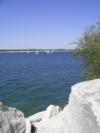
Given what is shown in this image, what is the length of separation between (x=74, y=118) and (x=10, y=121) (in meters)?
3.11

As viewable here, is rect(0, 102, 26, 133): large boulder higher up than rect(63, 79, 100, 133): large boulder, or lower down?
lower down

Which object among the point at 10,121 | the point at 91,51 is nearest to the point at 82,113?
the point at 10,121

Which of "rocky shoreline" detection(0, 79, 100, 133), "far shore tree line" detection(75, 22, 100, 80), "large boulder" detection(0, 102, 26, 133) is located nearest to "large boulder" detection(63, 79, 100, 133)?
"rocky shoreline" detection(0, 79, 100, 133)

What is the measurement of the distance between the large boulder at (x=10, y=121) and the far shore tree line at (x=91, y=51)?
10.1 meters

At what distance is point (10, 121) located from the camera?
552 inches

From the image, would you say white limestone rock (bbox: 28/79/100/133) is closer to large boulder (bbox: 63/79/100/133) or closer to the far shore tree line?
large boulder (bbox: 63/79/100/133)

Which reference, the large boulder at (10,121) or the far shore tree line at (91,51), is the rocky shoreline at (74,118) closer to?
the large boulder at (10,121)

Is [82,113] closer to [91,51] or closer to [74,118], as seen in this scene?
[74,118]

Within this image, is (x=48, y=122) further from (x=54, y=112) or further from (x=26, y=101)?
(x=26, y=101)

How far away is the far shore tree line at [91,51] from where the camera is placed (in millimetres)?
23453

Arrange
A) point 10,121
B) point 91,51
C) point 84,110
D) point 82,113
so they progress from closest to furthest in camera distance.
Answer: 1. point 84,110
2. point 82,113
3. point 10,121
4. point 91,51

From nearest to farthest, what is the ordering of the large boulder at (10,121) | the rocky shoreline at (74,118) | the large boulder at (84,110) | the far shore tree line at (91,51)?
1. the large boulder at (84,110)
2. the rocky shoreline at (74,118)
3. the large boulder at (10,121)
4. the far shore tree line at (91,51)

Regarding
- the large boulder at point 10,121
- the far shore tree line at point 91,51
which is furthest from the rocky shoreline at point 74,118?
the far shore tree line at point 91,51

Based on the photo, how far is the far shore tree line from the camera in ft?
76.9
